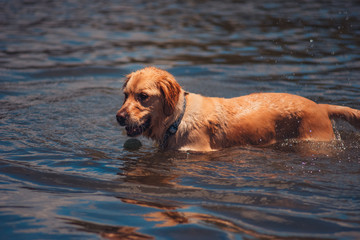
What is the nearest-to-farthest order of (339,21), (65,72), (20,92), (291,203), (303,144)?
(291,203) < (303,144) < (20,92) < (65,72) < (339,21)

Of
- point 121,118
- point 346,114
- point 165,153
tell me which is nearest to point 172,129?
point 165,153

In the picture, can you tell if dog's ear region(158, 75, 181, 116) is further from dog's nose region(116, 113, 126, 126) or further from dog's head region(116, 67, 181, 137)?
dog's nose region(116, 113, 126, 126)

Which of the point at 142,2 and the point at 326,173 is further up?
the point at 142,2

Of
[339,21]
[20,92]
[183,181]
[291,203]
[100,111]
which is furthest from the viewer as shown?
[339,21]

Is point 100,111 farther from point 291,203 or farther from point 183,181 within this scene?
point 291,203

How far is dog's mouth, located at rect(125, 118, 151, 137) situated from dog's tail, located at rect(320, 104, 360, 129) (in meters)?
2.90

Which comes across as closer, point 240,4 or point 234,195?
point 234,195

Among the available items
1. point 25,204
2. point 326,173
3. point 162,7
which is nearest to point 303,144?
point 326,173

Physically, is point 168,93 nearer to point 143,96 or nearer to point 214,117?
point 143,96

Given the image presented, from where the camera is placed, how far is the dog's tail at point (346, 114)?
289 inches

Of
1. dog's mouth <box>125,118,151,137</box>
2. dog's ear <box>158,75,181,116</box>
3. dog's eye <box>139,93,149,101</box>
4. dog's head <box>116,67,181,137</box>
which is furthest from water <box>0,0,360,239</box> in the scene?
dog's eye <box>139,93,149,101</box>

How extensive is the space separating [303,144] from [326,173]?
3.73 ft

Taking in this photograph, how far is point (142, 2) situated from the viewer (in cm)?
2659

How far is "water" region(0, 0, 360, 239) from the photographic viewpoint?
4727 millimetres
